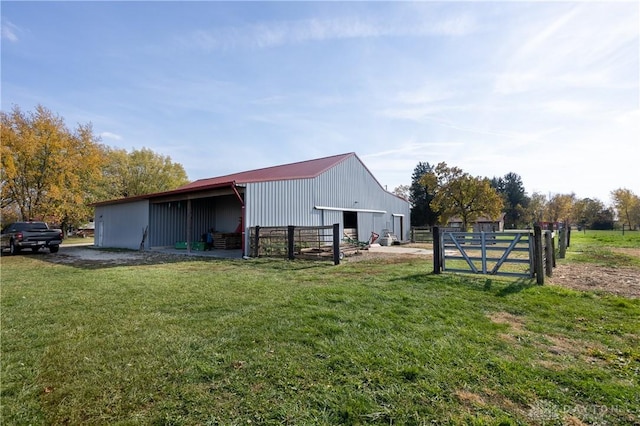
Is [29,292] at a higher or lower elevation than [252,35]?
lower

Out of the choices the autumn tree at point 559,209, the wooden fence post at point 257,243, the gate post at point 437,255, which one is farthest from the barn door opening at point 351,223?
the autumn tree at point 559,209

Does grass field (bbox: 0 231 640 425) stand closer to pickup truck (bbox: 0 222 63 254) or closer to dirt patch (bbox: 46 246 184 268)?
dirt patch (bbox: 46 246 184 268)

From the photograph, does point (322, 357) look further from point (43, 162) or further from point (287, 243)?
point (43, 162)

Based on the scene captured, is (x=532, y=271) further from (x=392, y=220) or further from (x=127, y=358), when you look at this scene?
(x=392, y=220)

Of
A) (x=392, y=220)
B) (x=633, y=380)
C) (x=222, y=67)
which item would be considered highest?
(x=222, y=67)

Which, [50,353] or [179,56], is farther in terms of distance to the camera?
[179,56]

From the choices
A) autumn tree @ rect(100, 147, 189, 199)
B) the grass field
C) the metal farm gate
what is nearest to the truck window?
the grass field

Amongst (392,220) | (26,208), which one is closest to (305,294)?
(392,220)

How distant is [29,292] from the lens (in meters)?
6.23

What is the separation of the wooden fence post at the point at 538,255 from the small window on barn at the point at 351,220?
43.0ft

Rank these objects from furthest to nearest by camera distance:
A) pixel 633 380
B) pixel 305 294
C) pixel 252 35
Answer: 1. pixel 252 35
2. pixel 305 294
3. pixel 633 380

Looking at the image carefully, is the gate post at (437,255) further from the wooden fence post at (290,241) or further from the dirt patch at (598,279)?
the wooden fence post at (290,241)

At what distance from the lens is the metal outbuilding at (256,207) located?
13879mm

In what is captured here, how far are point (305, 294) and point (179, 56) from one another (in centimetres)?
925
